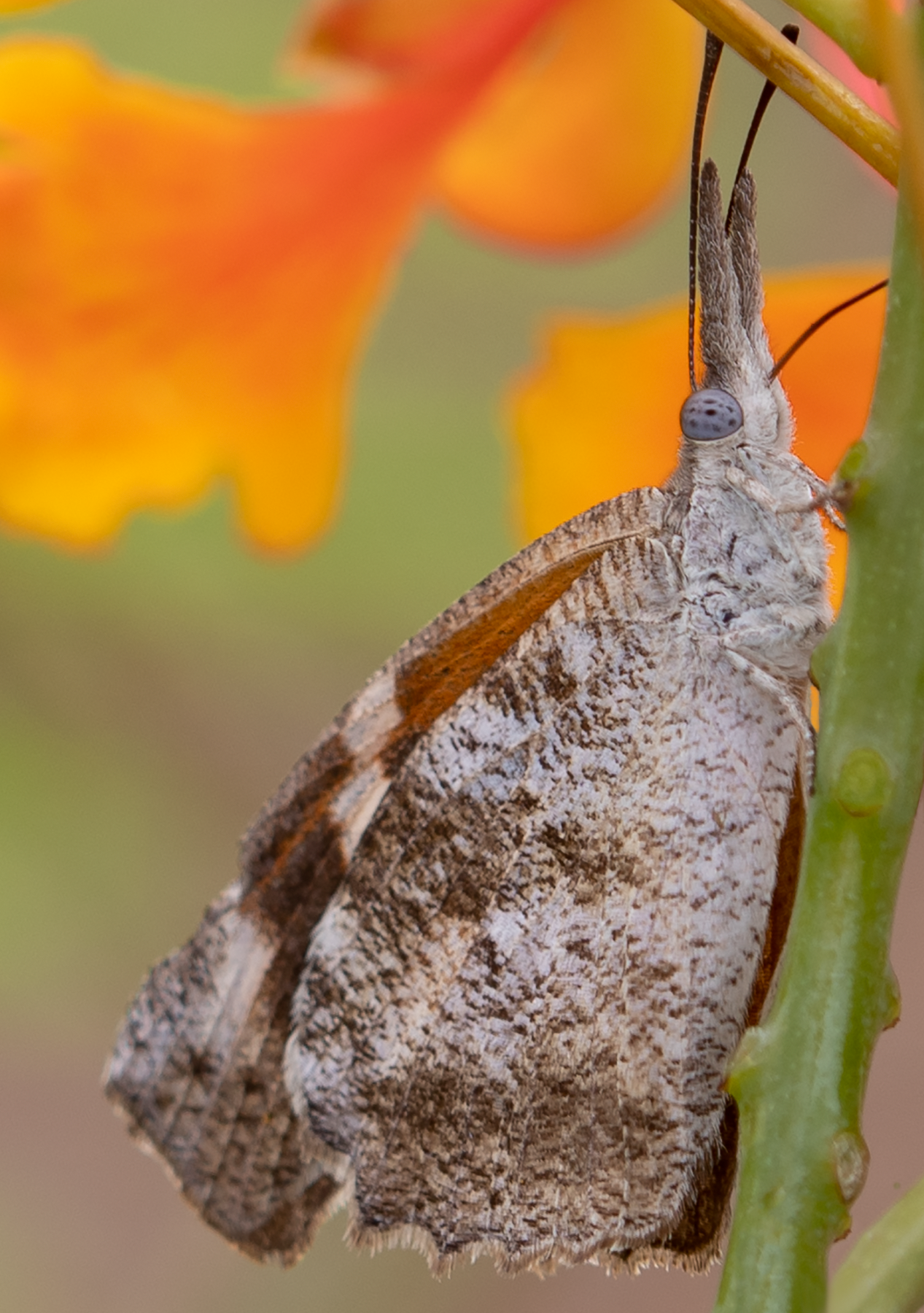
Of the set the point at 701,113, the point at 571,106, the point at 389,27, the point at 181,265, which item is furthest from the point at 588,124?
the point at 701,113

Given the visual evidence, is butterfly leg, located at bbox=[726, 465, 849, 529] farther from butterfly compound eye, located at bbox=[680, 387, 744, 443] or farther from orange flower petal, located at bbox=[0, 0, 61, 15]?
orange flower petal, located at bbox=[0, 0, 61, 15]

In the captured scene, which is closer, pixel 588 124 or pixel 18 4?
pixel 18 4

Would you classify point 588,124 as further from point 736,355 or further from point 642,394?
point 736,355

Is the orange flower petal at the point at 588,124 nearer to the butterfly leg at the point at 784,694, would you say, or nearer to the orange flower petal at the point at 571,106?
the orange flower petal at the point at 571,106

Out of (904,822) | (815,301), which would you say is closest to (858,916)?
(904,822)

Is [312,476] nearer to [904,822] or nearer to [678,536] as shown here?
[678,536]

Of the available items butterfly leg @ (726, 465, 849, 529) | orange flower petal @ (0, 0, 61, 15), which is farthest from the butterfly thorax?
orange flower petal @ (0, 0, 61, 15)

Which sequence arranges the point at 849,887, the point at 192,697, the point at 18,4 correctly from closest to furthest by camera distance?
the point at 849,887
the point at 18,4
the point at 192,697
